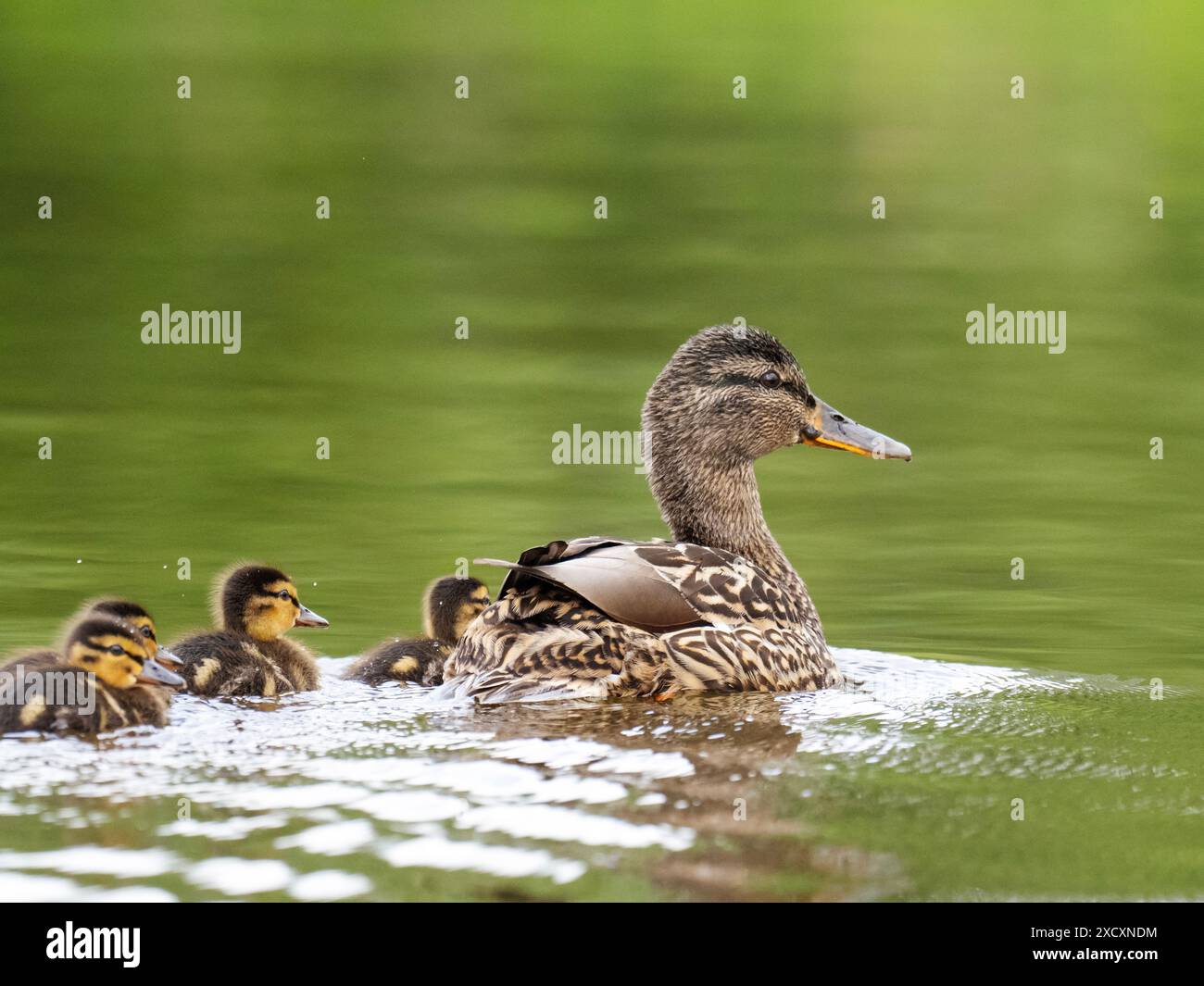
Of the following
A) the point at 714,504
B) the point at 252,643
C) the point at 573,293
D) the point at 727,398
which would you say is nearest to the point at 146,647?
the point at 252,643

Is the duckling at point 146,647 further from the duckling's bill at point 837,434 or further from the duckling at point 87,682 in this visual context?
the duckling's bill at point 837,434

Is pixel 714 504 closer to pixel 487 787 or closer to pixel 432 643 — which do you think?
pixel 432 643

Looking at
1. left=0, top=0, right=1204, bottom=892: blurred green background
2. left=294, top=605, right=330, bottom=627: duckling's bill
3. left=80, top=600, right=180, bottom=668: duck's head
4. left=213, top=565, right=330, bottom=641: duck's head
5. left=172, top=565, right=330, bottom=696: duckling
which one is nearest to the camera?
left=80, top=600, right=180, bottom=668: duck's head

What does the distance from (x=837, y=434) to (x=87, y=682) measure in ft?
10.3

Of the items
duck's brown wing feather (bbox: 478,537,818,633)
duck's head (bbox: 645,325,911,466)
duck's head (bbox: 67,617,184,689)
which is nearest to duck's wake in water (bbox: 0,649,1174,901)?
duck's head (bbox: 67,617,184,689)

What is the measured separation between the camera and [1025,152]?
752 inches

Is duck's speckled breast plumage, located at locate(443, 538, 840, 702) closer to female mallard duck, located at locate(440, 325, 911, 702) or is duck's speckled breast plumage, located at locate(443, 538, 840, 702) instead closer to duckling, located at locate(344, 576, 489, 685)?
female mallard duck, located at locate(440, 325, 911, 702)

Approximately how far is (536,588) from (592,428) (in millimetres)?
A: 3655

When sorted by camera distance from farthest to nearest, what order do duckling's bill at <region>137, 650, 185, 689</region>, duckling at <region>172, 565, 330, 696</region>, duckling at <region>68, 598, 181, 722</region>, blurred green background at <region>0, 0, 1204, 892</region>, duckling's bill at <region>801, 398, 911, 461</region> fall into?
blurred green background at <region>0, 0, 1204, 892</region>, duckling's bill at <region>801, 398, 911, 461</region>, duckling at <region>172, 565, 330, 696</region>, duckling's bill at <region>137, 650, 185, 689</region>, duckling at <region>68, 598, 181, 722</region>

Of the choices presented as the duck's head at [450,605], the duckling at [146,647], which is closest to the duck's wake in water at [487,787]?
the duckling at [146,647]

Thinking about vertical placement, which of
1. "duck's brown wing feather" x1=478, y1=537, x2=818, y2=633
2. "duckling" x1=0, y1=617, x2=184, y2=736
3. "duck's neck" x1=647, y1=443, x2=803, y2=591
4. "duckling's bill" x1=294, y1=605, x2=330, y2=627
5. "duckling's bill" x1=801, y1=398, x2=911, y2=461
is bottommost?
"duckling" x1=0, y1=617, x2=184, y2=736

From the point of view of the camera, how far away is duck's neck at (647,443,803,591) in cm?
731
